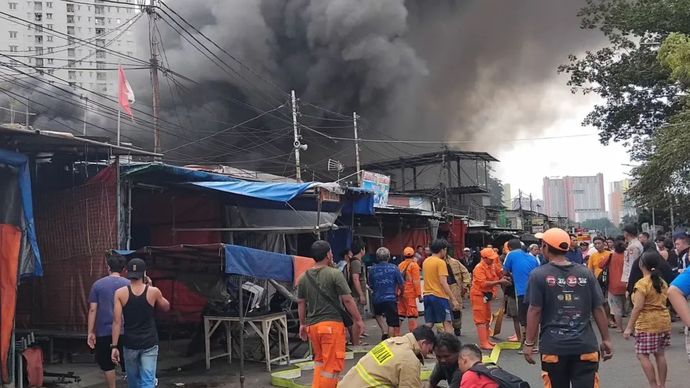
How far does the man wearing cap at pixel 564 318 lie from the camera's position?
395 cm

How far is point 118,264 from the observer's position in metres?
5.86

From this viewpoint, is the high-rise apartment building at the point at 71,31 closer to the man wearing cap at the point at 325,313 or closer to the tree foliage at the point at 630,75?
the tree foliage at the point at 630,75

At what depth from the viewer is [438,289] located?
320 inches

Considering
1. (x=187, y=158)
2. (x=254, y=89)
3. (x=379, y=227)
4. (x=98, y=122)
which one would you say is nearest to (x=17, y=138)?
(x=379, y=227)

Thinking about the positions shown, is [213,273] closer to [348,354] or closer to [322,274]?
[348,354]

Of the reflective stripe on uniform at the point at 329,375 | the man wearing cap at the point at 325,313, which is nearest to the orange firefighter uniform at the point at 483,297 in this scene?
the man wearing cap at the point at 325,313

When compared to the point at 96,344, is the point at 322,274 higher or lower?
higher

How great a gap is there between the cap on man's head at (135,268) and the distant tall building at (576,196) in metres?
98.6

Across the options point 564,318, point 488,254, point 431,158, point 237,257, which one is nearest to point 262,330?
point 237,257

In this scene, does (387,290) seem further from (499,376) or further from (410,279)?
(499,376)

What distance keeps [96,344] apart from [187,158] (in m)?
23.0

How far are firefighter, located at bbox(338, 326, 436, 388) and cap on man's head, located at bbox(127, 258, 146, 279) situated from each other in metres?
2.30

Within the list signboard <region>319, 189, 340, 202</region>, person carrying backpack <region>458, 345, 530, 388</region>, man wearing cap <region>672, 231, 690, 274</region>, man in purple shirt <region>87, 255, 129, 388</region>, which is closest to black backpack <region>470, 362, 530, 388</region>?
person carrying backpack <region>458, 345, 530, 388</region>

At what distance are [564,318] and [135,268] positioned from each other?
3.50 m
